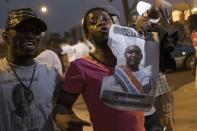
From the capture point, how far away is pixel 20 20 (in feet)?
9.96

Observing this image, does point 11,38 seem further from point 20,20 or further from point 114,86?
point 114,86

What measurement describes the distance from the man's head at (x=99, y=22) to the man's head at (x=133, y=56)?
162 millimetres

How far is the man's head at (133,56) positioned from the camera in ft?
9.46

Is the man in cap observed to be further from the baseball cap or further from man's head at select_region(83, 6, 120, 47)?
man's head at select_region(83, 6, 120, 47)

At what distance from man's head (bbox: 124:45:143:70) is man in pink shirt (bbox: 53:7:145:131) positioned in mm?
130

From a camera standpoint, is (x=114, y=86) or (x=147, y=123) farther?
(x=147, y=123)

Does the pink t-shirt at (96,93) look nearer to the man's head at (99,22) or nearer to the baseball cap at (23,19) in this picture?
the man's head at (99,22)

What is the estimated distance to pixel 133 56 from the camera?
288cm

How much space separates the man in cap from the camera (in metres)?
2.99

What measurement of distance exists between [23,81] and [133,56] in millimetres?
674

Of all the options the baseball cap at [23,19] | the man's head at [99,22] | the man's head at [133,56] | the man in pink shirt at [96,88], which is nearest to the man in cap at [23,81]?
the baseball cap at [23,19]

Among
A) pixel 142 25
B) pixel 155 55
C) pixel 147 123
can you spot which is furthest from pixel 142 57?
pixel 147 123

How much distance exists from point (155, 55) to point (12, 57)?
0.85 m

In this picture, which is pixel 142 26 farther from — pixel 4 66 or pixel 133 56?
pixel 4 66
